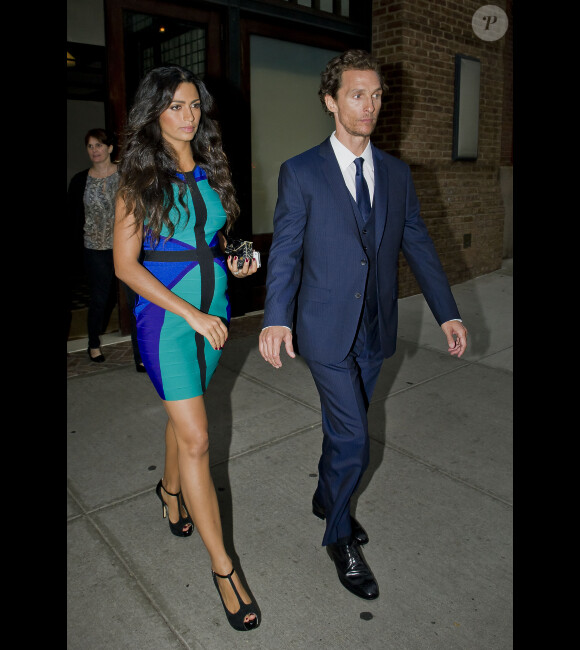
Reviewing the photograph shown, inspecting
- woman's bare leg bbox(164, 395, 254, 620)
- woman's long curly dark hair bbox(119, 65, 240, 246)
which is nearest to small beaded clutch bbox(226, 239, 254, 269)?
woman's long curly dark hair bbox(119, 65, 240, 246)

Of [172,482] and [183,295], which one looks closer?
[183,295]

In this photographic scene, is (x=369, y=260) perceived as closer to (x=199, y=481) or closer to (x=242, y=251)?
(x=242, y=251)

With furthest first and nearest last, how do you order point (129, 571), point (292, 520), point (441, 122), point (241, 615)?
point (441, 122), point (292, 520), point (129, 571), point (241, 615)

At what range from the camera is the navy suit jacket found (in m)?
2.60

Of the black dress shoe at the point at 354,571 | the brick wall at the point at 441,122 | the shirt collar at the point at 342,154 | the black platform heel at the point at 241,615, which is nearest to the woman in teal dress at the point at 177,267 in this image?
the black platform heel at the point at 241,615

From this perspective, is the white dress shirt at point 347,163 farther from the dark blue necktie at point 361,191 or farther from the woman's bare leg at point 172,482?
the woman's bare leg at point 172,482

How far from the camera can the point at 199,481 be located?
2.45 m

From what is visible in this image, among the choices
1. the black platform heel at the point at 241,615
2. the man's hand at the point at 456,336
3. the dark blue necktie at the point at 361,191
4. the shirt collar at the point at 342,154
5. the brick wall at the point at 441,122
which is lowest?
the black platform heel at the point at 241,615

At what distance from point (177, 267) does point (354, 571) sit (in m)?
→ 1.53

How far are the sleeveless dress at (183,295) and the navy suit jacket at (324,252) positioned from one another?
0.93 ft

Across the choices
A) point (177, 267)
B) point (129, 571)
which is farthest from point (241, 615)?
point (177, 267)

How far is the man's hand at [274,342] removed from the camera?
2506 mm

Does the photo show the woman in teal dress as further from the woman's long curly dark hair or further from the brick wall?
the brick wall
